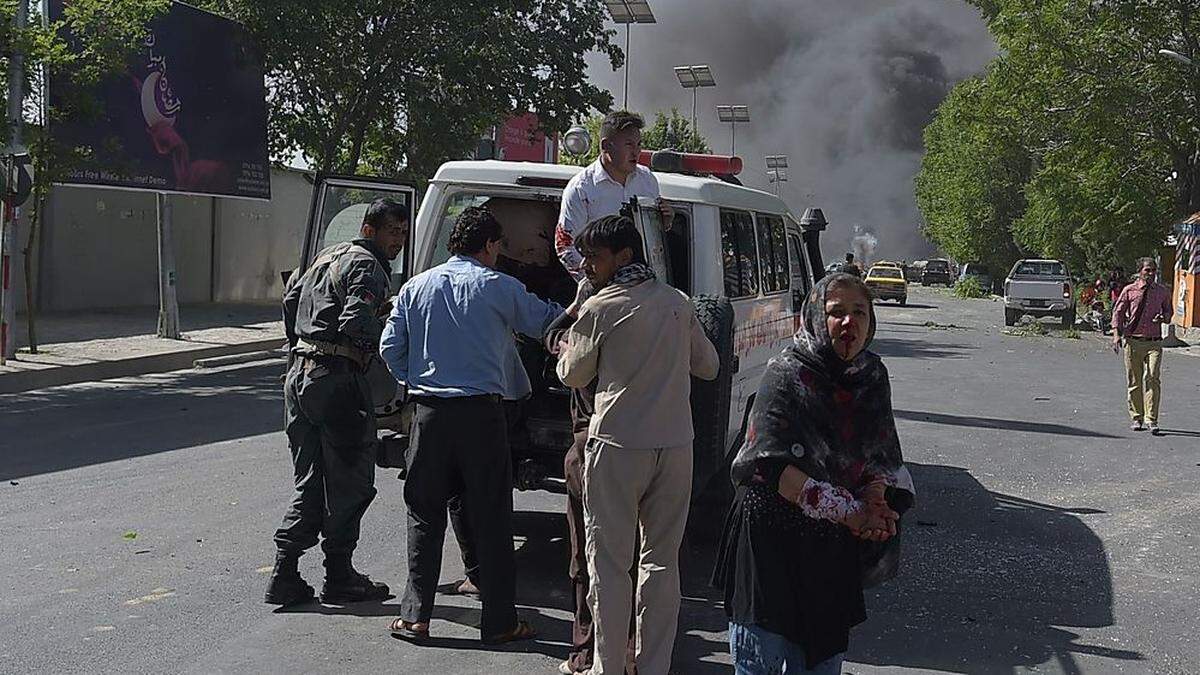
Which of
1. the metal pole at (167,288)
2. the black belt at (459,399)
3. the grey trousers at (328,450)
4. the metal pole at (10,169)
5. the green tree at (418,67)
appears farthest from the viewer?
the green tree at (418,67)

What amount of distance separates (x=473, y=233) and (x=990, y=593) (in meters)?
3.20

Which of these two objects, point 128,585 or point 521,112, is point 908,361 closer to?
point 521,112

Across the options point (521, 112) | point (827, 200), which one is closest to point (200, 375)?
point (521, 112)

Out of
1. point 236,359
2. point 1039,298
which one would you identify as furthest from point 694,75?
point 236,359

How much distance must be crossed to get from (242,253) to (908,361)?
55.8 feet

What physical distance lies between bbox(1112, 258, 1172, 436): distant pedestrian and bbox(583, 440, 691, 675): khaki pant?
32.3 ft

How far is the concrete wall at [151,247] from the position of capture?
82.4 feet

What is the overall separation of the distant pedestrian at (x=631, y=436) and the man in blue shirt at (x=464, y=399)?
60 cm

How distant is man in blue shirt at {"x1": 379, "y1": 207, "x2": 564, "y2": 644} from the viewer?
17.7 feet

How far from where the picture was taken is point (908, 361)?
22.2 m

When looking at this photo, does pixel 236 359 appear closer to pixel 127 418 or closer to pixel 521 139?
pixel 127 418

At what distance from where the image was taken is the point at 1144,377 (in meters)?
13.7

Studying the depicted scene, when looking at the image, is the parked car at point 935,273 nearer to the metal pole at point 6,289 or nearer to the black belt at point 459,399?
the metal pole at point 6,289

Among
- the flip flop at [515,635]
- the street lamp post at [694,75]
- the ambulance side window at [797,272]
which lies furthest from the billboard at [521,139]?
the flip flop at [515,635]
